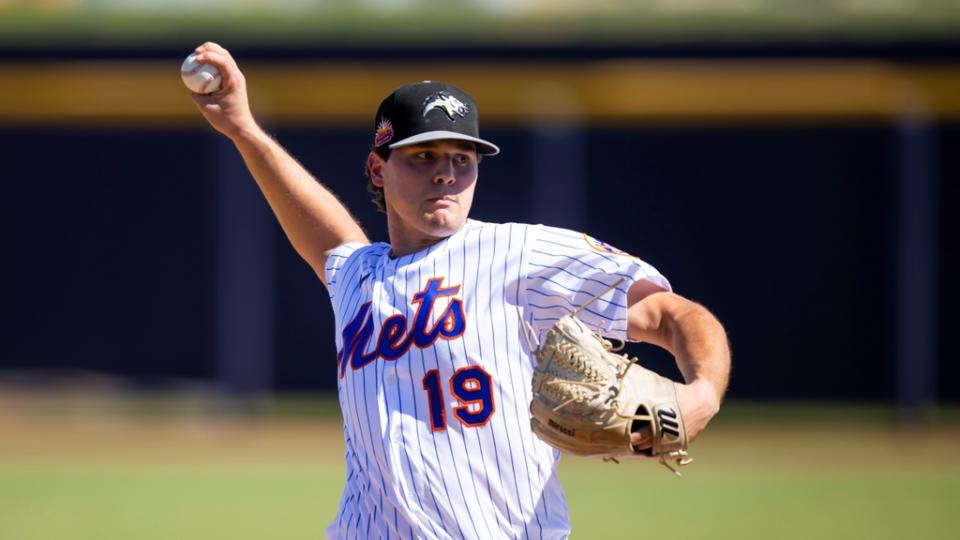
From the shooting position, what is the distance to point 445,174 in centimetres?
278

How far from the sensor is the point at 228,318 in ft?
35.7

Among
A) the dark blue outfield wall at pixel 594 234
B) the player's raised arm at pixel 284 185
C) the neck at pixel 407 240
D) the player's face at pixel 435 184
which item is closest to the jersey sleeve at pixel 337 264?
the player's raised arm at pixel 284 185

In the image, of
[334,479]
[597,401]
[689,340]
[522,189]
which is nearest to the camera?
[597,401]

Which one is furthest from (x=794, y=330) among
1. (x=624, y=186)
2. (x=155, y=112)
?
(x=155, y=112)

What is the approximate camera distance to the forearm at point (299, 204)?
10.9 ft

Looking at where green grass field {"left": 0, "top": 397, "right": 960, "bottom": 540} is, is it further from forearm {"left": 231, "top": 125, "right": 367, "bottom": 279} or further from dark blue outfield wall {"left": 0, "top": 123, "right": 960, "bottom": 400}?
forearm {"left": 231, "top": 125, "right": 367, "bottom": 279}

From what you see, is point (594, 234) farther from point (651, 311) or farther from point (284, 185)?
point (651, 311)

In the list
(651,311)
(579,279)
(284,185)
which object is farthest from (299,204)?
(651,311)

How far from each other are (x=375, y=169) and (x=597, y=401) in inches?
40.7

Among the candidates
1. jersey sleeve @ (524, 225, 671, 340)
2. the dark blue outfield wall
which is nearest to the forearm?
jersey sleeve @ (524, 225, 671, 340)

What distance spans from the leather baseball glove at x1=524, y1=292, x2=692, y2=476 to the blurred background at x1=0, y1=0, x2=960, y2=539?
773 cm

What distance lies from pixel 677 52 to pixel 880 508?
4822 millimetres

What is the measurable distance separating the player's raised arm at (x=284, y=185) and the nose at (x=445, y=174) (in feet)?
1.85

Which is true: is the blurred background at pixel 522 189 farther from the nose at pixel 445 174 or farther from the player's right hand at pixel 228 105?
the nose at pixel 445 174
